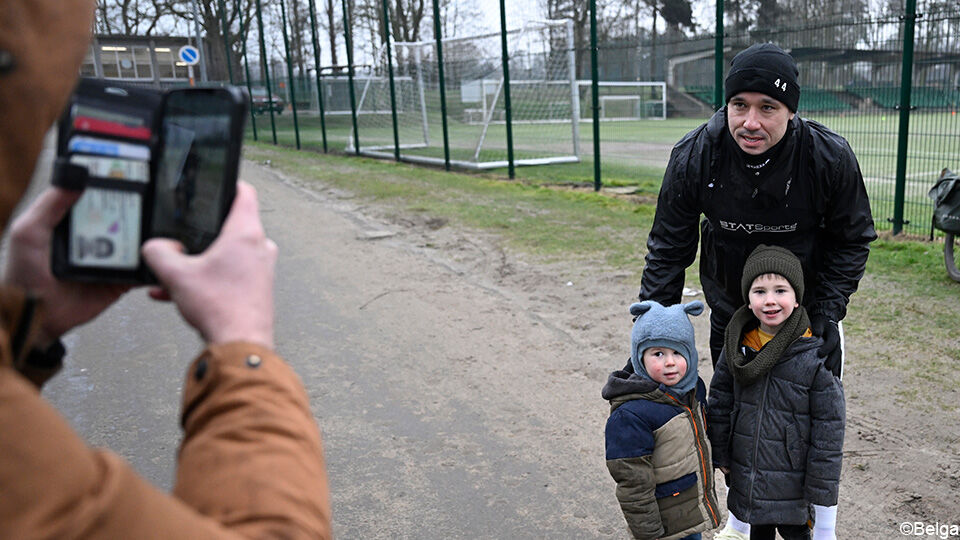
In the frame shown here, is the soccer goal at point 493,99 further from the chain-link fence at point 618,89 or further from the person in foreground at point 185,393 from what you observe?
the person in foreground at point 185,393

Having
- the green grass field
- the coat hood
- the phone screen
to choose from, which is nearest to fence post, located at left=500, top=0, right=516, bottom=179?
the green grass field

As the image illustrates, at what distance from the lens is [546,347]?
5.46m

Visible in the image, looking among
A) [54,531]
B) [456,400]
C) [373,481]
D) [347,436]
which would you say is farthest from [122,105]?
[456,400]

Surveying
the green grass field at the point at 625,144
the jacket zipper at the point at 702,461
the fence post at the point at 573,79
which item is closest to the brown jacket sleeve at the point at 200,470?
the jacket zipper at the point at 702,461

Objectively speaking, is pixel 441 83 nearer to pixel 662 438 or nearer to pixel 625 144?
pixel 625 144

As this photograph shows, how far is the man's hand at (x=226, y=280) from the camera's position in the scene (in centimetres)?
116

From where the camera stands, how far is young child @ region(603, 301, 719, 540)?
→ 2834 mm

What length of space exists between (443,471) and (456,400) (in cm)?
84

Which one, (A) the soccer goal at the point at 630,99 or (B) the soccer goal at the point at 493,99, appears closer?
(A) the soccer goal at the point at 630,99

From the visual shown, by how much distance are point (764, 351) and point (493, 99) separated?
12.7 m

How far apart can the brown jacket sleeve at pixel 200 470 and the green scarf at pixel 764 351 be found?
Result: 6.89 ft

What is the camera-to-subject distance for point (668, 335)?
2.93 m

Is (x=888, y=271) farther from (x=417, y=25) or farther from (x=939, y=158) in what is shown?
(x=417, y=25)

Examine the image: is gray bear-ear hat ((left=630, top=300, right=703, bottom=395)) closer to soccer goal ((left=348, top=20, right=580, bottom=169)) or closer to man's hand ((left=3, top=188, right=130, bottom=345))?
man's hand ((left=3, top=188, right=130, bottom=345))
